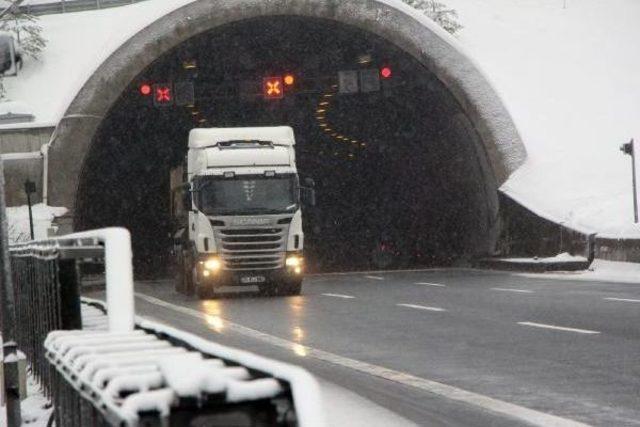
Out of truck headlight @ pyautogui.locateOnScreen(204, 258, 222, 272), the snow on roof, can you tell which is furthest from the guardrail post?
the snow on roof

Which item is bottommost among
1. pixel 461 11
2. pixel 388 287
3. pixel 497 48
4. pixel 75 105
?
pixel 388 287

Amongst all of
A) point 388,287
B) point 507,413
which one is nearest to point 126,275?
point 507,413

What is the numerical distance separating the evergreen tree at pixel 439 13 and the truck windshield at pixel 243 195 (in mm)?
50304

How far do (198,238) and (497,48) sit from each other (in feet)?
134

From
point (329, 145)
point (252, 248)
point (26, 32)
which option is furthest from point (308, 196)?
point (26, 32)

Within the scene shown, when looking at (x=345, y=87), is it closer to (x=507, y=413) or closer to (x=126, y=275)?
(x=507, y=413)

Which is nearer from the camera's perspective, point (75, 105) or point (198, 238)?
point (198, 238)

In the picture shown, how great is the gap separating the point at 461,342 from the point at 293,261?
38.7ft

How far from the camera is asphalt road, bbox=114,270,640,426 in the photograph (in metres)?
8.83

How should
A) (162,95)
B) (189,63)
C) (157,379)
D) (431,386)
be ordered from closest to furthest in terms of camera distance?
(157,379) < (431,386) < (162,95) < (189,63)

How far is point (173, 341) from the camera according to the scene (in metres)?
4.22

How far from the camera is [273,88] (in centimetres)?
3441

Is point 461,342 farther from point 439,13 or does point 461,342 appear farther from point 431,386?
point 439,13

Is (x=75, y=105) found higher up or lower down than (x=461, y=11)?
lower down
